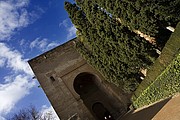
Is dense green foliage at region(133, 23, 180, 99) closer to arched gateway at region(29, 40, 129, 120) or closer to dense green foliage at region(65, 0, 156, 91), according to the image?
dense green foliage at region(65, 0, 156, 91)

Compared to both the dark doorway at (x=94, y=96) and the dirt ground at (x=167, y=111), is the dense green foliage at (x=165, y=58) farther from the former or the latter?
the dark doorway at (x=94, y=96)

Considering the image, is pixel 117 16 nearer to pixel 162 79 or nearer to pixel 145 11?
pixel 145 11

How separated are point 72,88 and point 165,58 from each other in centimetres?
1042

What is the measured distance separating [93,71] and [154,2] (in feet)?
38.4

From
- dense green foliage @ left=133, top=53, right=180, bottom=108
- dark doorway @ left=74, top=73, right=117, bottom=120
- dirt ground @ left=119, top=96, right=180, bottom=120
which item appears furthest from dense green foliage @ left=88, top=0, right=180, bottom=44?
dark doorway @ left=74, top=73, right=117, bottom=120

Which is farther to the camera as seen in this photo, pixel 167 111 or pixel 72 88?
pixel 72 88

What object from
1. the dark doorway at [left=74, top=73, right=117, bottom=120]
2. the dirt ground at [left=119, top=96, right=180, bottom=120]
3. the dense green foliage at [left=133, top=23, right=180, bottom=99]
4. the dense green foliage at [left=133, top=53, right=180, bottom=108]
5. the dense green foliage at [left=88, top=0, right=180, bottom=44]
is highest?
Answer: the dark doorway at [left=74, top=73, right=117, bottom=120]

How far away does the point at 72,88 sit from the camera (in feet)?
68.3

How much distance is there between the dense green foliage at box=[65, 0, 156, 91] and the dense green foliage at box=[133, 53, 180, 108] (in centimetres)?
150

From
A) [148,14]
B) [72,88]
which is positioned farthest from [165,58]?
[72,88]

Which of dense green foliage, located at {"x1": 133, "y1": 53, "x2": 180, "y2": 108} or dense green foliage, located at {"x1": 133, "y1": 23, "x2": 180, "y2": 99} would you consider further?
dense green foliage, located at {"x1": 133, "y1": 23, "x2": 180, "y2": 99}

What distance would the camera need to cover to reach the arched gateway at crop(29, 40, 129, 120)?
19984mm

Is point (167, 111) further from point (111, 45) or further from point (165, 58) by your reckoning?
point (111, 45)

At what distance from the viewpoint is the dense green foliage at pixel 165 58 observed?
11203 millimetres
